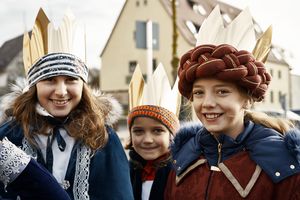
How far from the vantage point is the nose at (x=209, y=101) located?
89.0 inches

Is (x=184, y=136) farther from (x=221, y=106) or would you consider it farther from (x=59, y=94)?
(x=59, y=94)

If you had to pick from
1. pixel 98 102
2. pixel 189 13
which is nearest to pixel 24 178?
pixel 98 102

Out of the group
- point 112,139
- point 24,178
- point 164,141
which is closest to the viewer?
point 24,178

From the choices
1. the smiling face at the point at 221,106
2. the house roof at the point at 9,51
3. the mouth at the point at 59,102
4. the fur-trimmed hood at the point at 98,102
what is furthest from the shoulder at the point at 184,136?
the house roof at the point at 9,51

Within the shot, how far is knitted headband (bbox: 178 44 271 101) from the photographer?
225 cm

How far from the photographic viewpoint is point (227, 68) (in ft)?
7.45

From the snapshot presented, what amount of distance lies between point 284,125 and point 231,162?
0.34m

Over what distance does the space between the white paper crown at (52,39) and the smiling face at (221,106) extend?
1097mm

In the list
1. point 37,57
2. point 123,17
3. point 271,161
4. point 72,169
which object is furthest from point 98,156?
point 123,17

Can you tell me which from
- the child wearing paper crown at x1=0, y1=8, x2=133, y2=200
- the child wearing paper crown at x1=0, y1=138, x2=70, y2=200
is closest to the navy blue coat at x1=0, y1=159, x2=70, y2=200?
the child wearing paper crown at x1=0, y1=138, x2=70, y2=200

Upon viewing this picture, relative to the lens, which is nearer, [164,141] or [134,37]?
[164,141]

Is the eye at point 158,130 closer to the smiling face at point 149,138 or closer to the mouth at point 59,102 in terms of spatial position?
the smiling face at point 149,138

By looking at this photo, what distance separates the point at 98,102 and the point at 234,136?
112 centimetres

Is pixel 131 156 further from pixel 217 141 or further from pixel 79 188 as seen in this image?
pixel 217 141
